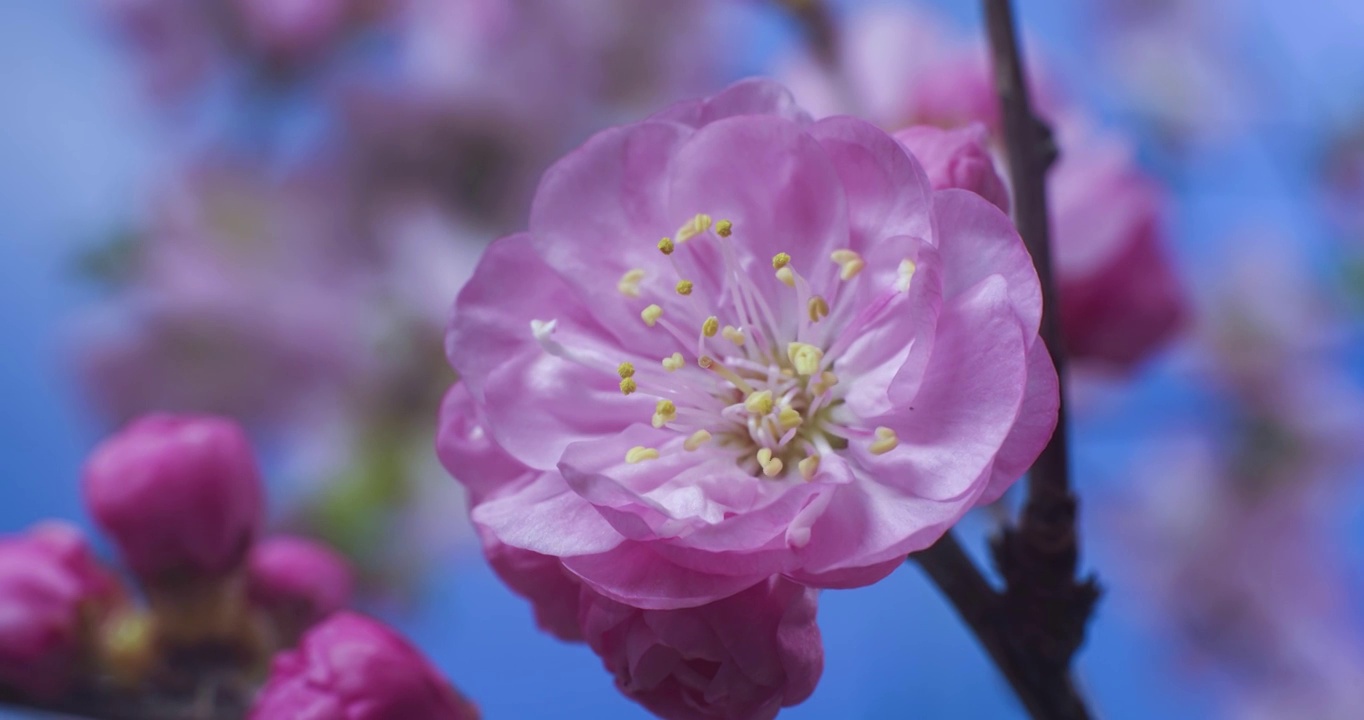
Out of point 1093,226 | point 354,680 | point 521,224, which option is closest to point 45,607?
point 354,680

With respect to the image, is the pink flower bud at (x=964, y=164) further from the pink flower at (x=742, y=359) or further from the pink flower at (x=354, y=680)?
the pink flower at (x=354, y=680)

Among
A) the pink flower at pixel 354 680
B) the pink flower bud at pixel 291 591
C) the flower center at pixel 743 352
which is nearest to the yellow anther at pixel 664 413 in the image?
the flower center at pixel 743 352

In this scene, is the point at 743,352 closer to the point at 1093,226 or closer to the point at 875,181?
→ the point at 875,181

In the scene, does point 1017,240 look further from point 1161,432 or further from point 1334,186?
point 1334,186

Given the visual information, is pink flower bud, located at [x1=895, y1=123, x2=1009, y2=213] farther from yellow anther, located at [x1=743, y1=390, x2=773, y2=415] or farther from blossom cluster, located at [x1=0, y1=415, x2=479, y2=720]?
blossom cluster, located at [x1=0, y1=415, x2=479, y2=720]

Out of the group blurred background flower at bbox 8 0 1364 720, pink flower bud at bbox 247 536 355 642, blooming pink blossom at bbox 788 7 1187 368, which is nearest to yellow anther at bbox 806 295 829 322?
blooming pink blossom at bbox 788 7 1187 368

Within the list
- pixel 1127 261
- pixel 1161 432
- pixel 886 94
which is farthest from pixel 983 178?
pixel 1161 432

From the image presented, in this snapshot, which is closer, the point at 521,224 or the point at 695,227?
the point at 695,227
